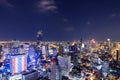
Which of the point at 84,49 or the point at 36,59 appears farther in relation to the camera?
the point at 84,49

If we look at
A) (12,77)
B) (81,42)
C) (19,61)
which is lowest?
(12,77)

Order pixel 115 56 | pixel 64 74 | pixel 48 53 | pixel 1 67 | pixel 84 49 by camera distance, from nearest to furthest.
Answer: pixel 64 74, pixel 1 67, pixel 115 56, pixel 48 53, pixel 84 49

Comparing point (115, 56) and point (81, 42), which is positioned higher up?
point (81, 42)

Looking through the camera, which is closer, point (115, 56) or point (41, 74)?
point (41, 74)

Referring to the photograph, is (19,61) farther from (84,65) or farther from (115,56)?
(115,56)

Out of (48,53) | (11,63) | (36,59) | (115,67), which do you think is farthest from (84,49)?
(11,63)

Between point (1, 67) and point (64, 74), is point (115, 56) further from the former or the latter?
point (1, 67)

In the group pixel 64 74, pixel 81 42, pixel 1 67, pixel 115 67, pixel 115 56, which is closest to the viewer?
pixel 64 74

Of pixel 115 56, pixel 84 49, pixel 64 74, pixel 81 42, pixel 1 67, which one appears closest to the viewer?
pixel 64 74

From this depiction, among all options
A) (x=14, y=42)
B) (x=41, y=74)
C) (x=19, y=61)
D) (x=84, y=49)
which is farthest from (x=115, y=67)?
(x=14, y=42)
